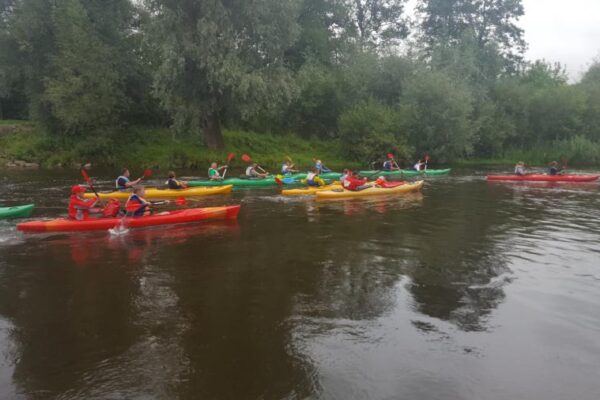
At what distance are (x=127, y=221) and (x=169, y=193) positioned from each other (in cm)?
450

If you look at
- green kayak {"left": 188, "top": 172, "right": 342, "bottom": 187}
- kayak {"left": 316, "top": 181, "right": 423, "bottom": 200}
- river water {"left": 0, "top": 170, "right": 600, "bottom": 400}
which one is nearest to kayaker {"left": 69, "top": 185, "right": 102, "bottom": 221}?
river water {"left": 0, "top": 170, "right": 600, "bottom": 400}

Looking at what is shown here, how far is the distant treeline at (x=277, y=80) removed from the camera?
23.0 meters

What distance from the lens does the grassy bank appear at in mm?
25391

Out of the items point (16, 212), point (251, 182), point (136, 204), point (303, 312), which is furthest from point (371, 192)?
point (303, 312)

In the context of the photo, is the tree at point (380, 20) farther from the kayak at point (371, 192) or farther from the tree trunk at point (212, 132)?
the kayak at point (371, 192)

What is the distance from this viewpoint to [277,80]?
24188mm

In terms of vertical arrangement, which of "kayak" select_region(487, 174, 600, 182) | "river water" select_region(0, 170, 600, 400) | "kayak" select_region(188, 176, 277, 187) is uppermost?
"kayak" select_region(188, 176, 277, 187)

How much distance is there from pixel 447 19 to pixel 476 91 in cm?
1152

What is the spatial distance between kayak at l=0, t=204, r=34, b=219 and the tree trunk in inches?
586

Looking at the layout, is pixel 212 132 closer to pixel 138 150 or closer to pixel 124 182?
pixel 138 150

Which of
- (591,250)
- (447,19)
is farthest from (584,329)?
(447,19)

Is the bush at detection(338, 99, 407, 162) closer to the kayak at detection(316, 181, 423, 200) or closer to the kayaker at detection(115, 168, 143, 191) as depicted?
the kayak at detection(316, 181, 423, 200)

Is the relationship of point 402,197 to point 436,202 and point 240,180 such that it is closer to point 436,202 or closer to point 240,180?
point 436,202

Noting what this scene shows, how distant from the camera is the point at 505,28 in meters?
41.2
